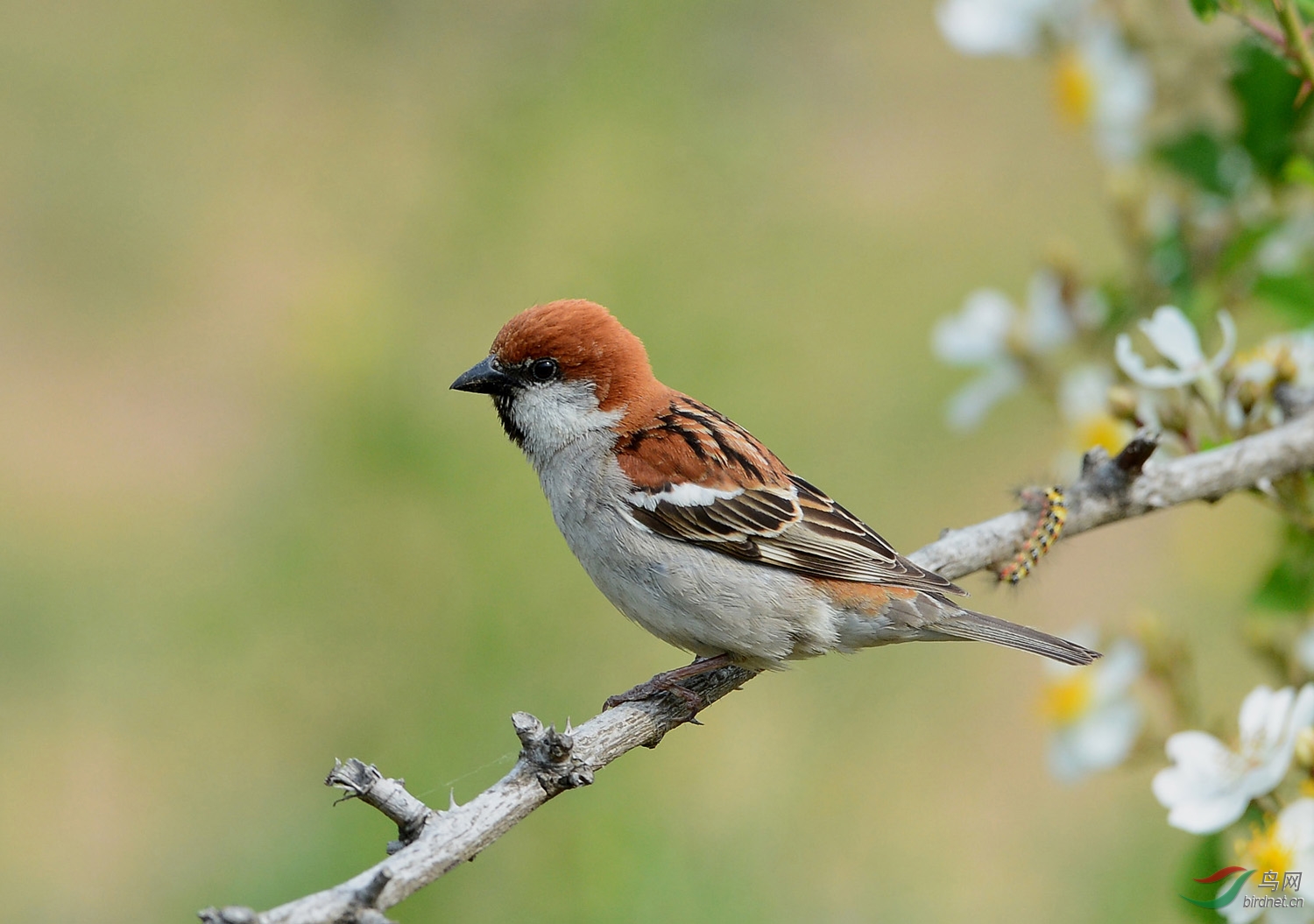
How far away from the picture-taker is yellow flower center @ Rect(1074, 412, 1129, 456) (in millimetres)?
2645

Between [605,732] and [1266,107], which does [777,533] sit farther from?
[1266,107]

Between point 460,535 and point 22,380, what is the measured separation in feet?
13.6

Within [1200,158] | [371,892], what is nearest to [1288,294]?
[1200,158]

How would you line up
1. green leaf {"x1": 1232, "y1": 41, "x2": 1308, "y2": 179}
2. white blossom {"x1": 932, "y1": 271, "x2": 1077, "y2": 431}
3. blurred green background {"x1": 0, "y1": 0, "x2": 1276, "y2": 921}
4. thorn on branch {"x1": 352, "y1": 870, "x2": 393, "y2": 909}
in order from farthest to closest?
1. blurred green background {"x1": 0, "y1": 0, "x2": 1276, "y2": 921}
2. white blossom {"x1": 932, "y1": 271, "x2": 1077, "y2": 431}
3. green leaf {"x1": 1232, "y1": 41, "x2": 1308, "y2": 179}
4. thorn on branch {"x1": 352, "y1": 870, "x2": 393, "y2": 909}

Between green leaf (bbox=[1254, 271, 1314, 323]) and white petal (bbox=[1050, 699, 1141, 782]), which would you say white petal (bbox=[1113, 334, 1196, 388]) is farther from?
white petal (bbox=[1050, 699, 1141, 782])

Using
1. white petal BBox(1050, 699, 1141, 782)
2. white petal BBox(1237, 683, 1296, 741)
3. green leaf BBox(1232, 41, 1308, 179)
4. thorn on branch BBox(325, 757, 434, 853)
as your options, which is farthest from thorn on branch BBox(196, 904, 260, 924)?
green leaf BBox(1232, 41, 1308, 179)

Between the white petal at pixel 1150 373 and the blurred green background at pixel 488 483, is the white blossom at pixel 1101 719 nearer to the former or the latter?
the blurred green background at pixel 488 483

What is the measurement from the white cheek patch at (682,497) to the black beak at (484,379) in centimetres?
49

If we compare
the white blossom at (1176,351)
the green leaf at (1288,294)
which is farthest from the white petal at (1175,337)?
the green leaf at (1288,294)

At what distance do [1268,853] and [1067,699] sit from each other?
0.68 m

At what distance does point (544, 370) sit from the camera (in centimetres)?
310

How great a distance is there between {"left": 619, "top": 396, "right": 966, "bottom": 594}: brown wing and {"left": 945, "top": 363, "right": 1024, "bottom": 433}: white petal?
0.36m

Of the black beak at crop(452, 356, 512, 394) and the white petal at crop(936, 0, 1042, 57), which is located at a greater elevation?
the black beak at crop(452, 356, 512, 394)

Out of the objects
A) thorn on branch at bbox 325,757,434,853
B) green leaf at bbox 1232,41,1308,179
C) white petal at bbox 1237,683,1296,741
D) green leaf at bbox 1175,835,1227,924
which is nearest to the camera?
thorn on branch at bbox 325,757,434,853
